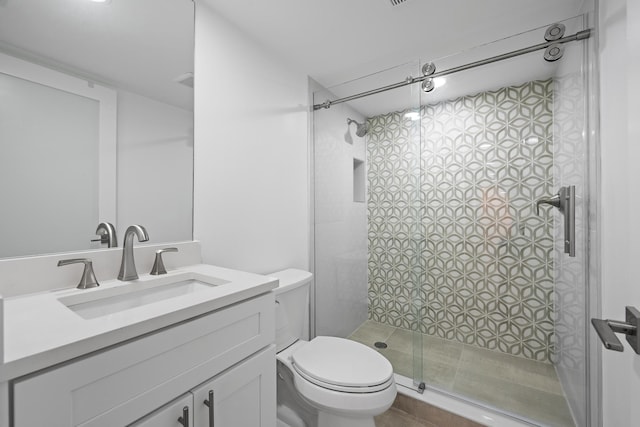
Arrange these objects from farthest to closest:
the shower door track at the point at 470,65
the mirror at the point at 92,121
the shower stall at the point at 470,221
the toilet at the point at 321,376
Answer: the shower stall at the point at 470,221
the shower door track at the point at 470,65
the toilet at the point at 321,376
the mirror at the point at 92,121

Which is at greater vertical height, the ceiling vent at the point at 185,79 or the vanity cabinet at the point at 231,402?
the ceiling vent at the point at 185,79

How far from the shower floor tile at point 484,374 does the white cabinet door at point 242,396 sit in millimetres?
1144

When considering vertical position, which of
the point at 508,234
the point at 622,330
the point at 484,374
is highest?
the point at 508,234

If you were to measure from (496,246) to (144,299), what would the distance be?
2.10 meters

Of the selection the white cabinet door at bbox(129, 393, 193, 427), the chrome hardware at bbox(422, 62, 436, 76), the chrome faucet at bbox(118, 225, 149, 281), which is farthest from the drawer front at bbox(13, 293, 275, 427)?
the chrome hardware at bbox(422, 62, 436, 76)

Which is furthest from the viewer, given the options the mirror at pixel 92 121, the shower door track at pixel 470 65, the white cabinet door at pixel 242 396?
the shower door track at pixel 470 65

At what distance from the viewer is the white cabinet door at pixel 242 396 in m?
0.75

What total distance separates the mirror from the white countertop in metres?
0.27

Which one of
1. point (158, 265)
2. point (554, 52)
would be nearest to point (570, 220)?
point (554, 52)

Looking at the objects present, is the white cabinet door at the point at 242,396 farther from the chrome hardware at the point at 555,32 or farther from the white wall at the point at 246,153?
the chrome hardware at the point at 555,32

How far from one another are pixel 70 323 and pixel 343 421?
1.13 m

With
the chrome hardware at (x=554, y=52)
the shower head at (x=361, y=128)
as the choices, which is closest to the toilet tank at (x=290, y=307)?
the shower head at (x=361, y=128)

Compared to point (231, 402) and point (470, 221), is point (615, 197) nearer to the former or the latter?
point (470, 221)

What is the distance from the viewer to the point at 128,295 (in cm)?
98
